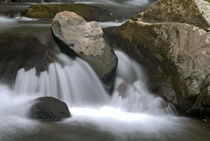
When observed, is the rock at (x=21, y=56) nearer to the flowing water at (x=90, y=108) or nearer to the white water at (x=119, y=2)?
the flowing water at (x=90, y=108)

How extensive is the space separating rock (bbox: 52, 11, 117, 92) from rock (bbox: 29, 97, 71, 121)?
5.74 ft

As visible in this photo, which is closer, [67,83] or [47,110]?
[47,110]

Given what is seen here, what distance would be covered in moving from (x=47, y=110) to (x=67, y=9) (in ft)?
25.6

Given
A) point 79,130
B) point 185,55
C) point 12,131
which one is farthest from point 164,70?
point 12,131

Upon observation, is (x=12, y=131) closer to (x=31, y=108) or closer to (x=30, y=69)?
(x=31, y=108)

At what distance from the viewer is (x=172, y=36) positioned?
7.95 metres

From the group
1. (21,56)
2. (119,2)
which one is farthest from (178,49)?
(119,2)

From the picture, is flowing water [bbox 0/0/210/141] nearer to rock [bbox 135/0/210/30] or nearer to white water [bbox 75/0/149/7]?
rock [bbox 135/0/210/30]

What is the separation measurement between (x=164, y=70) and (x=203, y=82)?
3.52 ft

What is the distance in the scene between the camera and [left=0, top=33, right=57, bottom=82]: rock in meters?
7.18

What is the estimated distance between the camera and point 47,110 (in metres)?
6.04

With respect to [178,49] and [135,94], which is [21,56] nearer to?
[135,94]

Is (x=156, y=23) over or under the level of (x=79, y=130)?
over

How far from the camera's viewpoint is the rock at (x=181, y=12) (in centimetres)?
790
